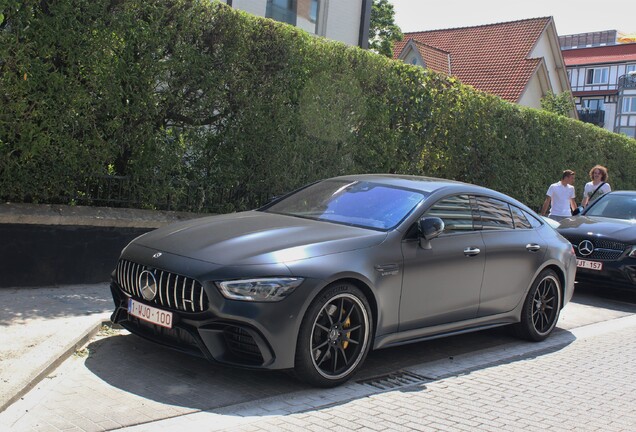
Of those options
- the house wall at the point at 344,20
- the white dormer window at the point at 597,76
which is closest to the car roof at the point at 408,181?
the house wall at the point at 344,20

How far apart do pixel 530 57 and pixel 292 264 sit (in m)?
29.9

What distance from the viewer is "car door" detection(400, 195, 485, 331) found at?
5.59 m

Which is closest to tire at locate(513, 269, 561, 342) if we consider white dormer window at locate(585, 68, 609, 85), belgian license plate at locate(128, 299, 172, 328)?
belgian license plate at locate(128, 299, 172, 328)

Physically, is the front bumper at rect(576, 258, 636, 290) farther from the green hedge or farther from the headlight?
the headlight

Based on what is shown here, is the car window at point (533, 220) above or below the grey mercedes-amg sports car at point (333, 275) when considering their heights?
above

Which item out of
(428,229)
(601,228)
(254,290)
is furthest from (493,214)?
(601,228)

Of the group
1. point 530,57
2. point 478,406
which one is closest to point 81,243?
point 478,406

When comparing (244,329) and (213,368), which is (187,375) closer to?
(213,368)

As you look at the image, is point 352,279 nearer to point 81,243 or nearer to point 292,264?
point 292,264

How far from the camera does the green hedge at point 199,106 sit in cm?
730

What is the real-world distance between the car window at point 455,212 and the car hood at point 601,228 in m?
4.72

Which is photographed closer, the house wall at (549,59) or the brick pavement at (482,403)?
the brick pavement at (482,403)

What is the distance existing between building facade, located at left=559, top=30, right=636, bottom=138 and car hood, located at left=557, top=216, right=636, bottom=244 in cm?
6760

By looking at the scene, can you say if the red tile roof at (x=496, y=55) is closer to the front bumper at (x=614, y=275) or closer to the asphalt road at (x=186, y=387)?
the front bumper at (x=614, y=275)
